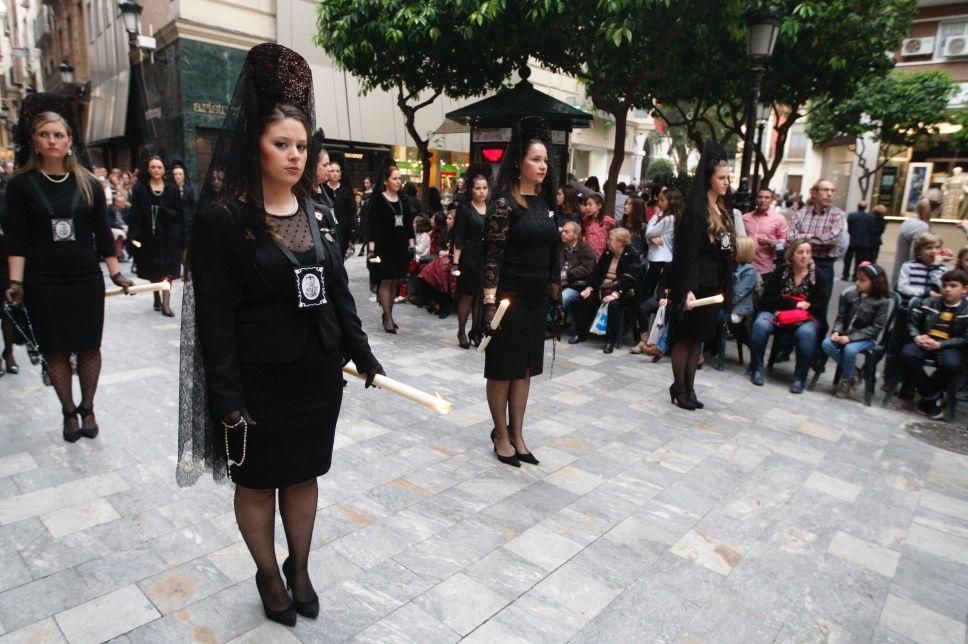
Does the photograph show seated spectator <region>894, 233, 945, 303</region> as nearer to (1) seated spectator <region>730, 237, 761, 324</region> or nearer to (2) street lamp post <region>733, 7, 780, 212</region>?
(1) seated spectator <region>730, 237, 761, 324</region>

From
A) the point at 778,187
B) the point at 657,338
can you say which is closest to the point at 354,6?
the point at 657,338

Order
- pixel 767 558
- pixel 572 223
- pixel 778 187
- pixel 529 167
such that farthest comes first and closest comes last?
pixel 778 187 → pixel 572 223 → pixel 529 167 → pixel 767 558

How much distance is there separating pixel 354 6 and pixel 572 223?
228 inches

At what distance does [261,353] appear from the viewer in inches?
90.7

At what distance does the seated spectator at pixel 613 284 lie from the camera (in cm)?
755

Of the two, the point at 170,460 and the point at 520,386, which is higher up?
the point at 520,386

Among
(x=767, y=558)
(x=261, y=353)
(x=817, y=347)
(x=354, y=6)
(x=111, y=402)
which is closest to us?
(x=261, y=353)

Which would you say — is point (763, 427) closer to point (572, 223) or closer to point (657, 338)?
point (657, 338)

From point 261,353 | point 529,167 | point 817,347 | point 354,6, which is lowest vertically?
point 817,347

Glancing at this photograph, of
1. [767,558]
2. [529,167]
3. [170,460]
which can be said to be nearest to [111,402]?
[170,460]

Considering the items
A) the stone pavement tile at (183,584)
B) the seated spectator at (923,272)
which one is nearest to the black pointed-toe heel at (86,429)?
the stone pavement tile at (183,584)

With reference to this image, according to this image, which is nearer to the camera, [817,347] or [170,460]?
[170,460]

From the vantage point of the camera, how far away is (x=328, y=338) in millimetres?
2398

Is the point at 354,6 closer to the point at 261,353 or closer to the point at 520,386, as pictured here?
the point at 520,386
